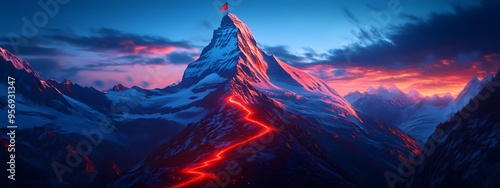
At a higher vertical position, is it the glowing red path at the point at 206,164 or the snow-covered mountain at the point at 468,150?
the glowing red path at the point at 206,164

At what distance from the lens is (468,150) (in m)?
41.8

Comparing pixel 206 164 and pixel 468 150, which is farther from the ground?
pixel 206 164

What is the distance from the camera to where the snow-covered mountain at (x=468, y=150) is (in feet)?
120

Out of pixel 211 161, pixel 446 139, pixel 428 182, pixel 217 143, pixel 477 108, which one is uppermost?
pixel 217 143

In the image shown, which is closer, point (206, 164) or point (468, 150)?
point (468, 150)

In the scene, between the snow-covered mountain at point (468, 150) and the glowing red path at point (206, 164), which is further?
the glowing red path at point (206, 164)

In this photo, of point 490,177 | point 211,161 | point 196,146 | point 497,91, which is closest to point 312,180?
point 211,161

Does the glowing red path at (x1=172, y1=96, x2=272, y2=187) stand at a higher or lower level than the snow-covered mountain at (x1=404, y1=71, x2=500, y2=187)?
higher

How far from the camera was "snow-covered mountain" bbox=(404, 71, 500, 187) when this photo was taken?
3653 cm

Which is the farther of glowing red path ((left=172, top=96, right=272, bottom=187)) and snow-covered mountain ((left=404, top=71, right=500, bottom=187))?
glowing red path ((left=172, top=96, right=272, bottom=187))

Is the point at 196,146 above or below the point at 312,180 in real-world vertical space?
above

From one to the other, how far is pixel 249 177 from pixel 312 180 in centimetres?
1769

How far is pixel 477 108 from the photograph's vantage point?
48875 mm

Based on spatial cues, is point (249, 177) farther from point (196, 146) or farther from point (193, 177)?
point (196, 146)
